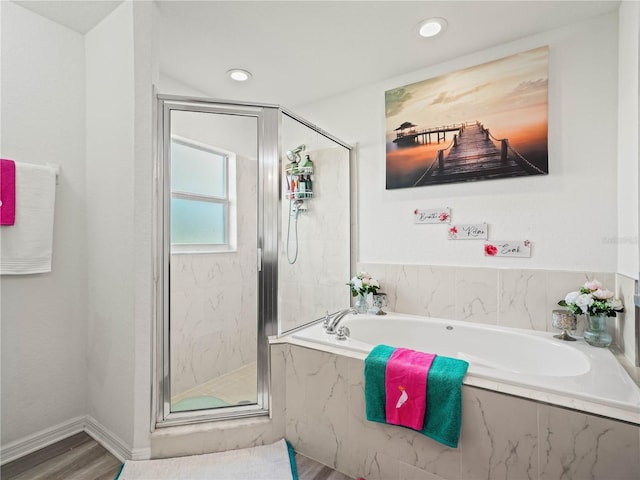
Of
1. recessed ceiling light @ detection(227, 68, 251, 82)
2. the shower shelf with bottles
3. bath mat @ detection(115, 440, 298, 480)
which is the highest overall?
recessed ceiling light @ detection(227, 68, 251, 82)

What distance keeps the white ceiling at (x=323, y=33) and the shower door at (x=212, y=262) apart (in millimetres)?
563

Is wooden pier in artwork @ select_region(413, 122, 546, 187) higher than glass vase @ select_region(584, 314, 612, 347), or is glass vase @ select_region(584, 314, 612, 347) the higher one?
wooden pier in artwork @ select_region(413, 122, 546, 187)

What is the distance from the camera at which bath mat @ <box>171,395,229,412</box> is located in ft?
5.94

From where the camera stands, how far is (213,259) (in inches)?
77.6

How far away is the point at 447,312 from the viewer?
2.37 m

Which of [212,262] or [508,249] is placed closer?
[212,262]

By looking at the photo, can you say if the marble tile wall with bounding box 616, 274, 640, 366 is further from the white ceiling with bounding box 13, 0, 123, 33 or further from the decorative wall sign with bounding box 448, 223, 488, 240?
the white ceiling with bounding box 13, 0, 123, 33

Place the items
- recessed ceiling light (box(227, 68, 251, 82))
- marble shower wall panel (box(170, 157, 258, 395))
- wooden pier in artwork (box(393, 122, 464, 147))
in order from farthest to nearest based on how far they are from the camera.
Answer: recessed ceiling light (box(227, 68, 251, 82))
wooden pier in artwork (box(393, 122, 464, 147))
marble shower wall panel (box(170, 157, 258, 395))

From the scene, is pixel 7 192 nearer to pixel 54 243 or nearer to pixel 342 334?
pixel 54 243

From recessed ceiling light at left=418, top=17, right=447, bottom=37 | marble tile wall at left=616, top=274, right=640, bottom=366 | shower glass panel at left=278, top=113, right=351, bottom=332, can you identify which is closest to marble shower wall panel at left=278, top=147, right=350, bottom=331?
shower glass panel at left=278, top=113, right=351, bottom=332

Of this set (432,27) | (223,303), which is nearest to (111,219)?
(223,303)

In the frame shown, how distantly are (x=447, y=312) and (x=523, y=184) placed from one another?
3.42 ft

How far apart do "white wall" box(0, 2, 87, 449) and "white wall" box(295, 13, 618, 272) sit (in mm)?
2344

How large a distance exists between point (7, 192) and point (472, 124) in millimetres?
2926
